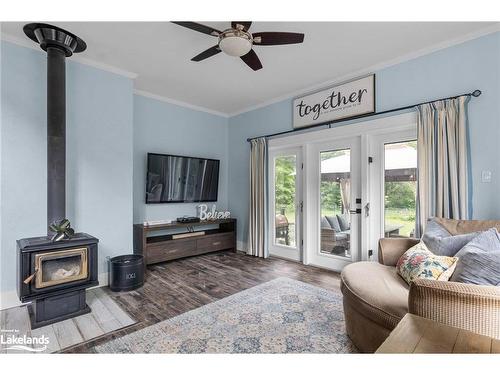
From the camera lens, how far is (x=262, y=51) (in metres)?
2.82

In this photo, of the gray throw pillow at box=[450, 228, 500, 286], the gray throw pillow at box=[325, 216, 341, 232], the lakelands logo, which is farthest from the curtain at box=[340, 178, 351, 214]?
the lakelands logo

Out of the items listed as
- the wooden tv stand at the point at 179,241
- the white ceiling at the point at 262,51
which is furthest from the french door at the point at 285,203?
the white ceiling at the point at 262,51

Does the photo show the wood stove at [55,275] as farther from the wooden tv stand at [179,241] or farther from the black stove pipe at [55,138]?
the wooden tv stand at [179,241]

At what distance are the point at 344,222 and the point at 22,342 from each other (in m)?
3.52

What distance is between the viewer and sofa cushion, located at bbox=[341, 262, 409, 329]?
1.56 meters

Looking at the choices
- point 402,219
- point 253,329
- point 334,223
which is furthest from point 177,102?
point 402,219

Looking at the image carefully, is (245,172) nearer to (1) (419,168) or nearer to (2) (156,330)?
(1) (419,168)

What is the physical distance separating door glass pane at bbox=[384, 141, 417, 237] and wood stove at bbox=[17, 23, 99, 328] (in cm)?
332

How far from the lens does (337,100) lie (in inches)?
137

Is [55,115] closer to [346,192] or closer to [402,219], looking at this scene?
[346,192]

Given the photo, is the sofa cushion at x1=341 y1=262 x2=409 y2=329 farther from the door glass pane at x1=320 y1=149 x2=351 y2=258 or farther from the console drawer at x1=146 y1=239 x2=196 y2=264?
the console drawer at x1=146 y1=239 x2=196 y2=264

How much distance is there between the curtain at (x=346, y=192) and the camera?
11.5 ft

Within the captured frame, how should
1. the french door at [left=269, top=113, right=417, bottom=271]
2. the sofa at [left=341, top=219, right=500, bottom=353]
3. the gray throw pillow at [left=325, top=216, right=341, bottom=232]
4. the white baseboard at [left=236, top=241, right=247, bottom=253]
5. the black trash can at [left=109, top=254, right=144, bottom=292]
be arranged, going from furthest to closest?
the white baseboard at [left=236, top=241, right=247, bottom=253], the gray throw pillow at [left=325, top=216, right=341, bottom=232], the french door at [left=269, top=113, right=417, bottom=271], the black trash can at [left=109, top=254, right=144, bottom=292], the sofa at [left=341, top=219, right=500, bottom=353]

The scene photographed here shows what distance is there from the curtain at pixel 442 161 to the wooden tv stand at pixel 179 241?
2.99m
